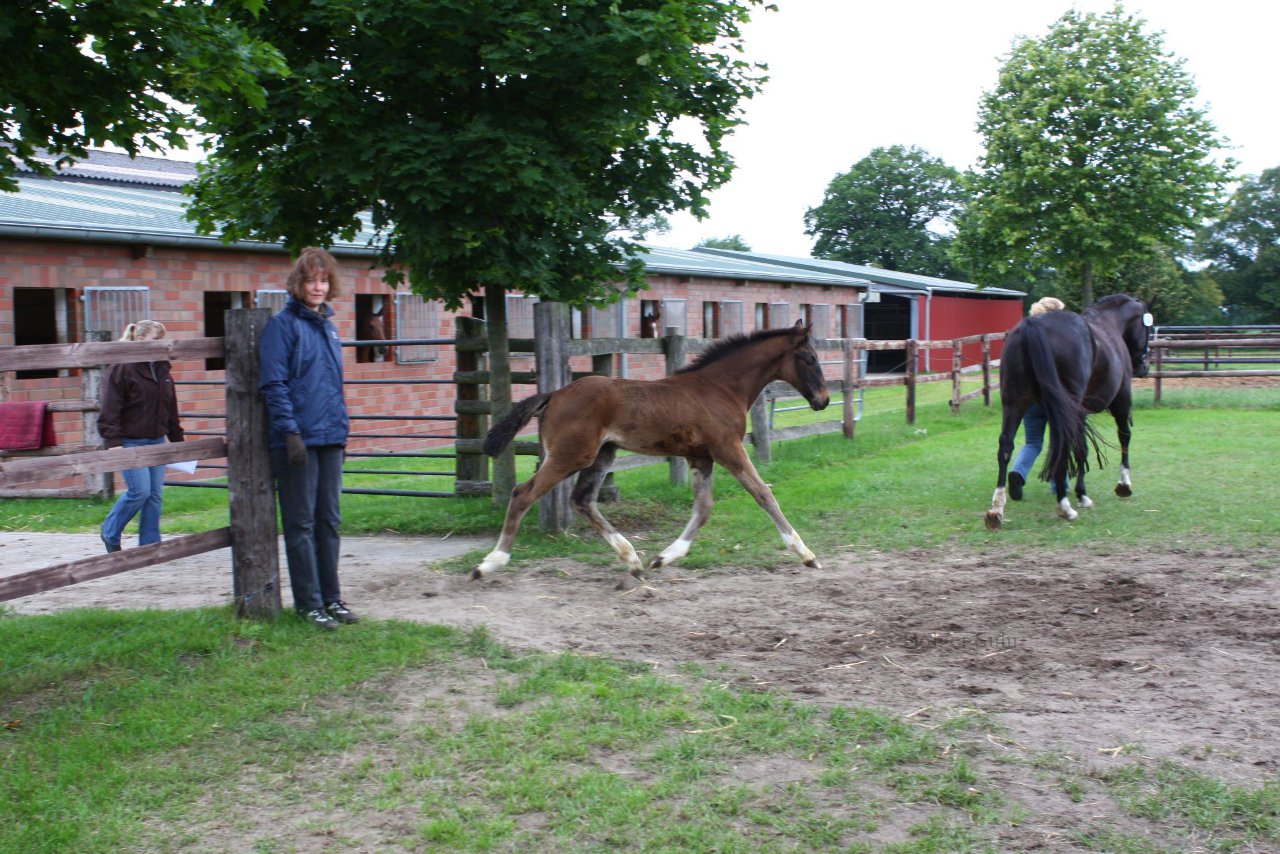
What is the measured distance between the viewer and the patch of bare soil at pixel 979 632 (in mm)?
4199

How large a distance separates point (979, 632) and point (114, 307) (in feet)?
40.1

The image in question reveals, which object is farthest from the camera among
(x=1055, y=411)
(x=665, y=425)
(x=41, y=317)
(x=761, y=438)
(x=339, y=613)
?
(x=41, y=317)

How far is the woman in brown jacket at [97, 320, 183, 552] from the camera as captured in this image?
792 cm

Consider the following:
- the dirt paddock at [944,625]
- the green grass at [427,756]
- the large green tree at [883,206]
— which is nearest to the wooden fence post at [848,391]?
the dirt paddock at [944,625]

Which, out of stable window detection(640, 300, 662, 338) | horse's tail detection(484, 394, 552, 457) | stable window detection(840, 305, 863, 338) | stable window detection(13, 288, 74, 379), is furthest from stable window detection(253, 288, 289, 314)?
stable window detection(840, 305, 863, 338)

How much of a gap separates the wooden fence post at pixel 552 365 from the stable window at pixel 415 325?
9928 mm

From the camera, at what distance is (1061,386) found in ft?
30.2

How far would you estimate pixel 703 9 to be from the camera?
7914 millimetres

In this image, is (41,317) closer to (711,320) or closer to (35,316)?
(35,316)

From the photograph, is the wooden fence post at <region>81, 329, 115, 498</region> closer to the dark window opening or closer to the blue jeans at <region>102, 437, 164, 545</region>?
the dark window opening

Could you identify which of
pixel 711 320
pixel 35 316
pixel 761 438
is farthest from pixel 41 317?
pixel 711 320

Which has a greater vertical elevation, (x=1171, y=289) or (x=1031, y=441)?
(x=1171, y=289)

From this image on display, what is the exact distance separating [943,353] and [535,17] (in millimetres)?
35148

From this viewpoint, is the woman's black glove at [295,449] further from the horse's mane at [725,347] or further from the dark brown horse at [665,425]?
the horse's mane at [725,347]
